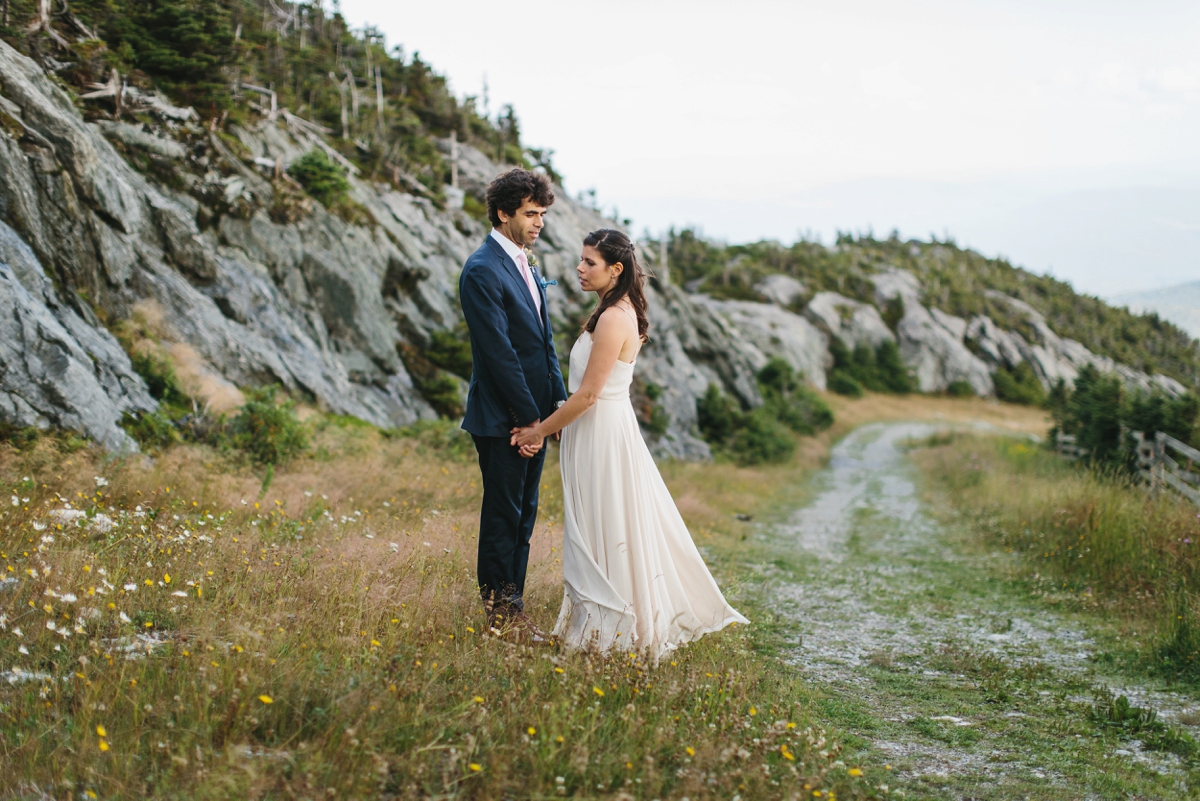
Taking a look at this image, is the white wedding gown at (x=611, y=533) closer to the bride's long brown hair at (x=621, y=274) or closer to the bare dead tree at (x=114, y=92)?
the bride's long brown hair at (x=621, y=274)

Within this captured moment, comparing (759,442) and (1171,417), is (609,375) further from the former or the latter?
(759,442)

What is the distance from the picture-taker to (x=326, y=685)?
126 inches

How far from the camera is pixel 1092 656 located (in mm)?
5938

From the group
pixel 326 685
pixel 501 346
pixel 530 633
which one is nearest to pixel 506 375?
pixel 501 346

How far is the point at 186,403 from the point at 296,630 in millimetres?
7516

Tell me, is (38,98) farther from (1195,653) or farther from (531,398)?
(1195,653)

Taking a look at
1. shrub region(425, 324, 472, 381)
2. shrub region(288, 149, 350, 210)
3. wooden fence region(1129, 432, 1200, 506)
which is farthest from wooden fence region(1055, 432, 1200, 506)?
shrub region(288, 149, 350, 210)

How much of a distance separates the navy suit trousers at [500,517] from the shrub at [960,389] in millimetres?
63835

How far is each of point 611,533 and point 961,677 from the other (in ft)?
9.96

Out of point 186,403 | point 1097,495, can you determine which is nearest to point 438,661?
point 186,403

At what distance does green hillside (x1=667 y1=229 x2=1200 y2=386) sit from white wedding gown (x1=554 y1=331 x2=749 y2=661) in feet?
181

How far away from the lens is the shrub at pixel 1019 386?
2454 inches

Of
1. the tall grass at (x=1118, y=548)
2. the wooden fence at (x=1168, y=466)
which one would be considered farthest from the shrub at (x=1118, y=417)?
the tall grass at (x=1118, y=548)

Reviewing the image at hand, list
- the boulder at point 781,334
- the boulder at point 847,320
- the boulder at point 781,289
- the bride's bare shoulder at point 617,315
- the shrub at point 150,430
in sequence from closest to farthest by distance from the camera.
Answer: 1. the bride's bare shoulder at point 617,315
2. the shrub at point 150,430
3. the boulder at point 781,334
4. the boulder at point 847,320
5. the boulder at point 781,289
